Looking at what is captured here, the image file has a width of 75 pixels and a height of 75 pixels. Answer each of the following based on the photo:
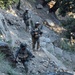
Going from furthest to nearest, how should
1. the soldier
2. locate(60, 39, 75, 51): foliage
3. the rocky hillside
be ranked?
locate(60, 39, 75, 51): foliage
the rocky hillside
the soldier

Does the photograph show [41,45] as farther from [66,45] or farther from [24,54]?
[24,54]

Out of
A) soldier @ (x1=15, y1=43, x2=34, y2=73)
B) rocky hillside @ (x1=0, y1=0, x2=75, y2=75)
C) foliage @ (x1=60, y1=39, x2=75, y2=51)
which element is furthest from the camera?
foliage @ (x1=60, y1=39, x2=75, y2=51)

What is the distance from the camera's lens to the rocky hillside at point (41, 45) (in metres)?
16.4

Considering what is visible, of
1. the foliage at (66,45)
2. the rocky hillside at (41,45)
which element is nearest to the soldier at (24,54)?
the rocky hillside at (41,45)

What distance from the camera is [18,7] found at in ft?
106

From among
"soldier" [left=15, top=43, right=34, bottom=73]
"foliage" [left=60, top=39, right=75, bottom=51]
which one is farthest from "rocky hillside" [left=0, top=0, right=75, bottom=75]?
"foliage" [left=60, top=39, right=75, bottom=51]

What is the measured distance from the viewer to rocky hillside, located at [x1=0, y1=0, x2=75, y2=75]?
53.7 feet

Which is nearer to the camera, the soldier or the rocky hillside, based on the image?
the soldier

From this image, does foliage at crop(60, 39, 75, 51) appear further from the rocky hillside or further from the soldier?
the soldier

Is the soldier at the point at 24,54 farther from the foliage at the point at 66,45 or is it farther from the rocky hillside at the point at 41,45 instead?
the foliage at the point at 66,45

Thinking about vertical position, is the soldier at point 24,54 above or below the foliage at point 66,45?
above

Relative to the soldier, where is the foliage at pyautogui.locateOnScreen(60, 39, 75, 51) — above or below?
below

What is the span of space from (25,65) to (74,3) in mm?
16422

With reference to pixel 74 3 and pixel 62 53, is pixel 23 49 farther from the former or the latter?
pixel 74 3
